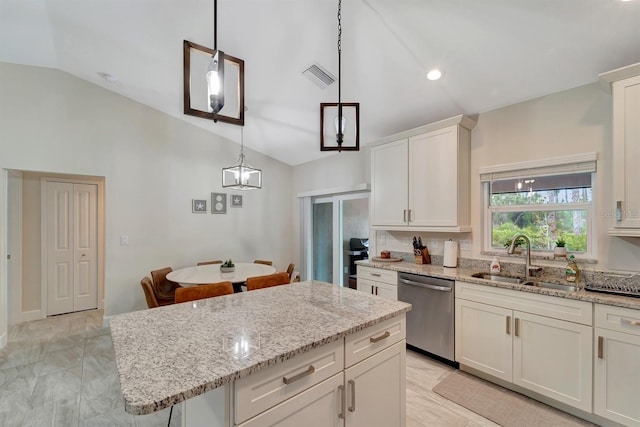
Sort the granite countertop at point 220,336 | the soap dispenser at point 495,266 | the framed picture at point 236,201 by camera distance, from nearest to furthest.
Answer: the granite countertop at point 220,336
the soap dispenser at point 495,266
the framed picture at point 236,201

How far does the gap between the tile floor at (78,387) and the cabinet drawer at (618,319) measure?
104 centimetres

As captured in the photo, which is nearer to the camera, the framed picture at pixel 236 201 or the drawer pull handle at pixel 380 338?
the drawer pull handle at pixel 380 338

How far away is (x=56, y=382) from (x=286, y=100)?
3.57 metres

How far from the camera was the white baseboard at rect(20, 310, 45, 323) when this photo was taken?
4051mm

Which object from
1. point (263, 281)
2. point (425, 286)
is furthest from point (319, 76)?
point (425, 286)

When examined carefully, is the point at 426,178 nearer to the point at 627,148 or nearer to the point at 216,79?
the point at 627,148

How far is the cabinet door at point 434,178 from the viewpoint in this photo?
2.92 metres

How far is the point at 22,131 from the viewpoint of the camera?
133 inches

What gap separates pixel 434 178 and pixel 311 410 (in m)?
2.54

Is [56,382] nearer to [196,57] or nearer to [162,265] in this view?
[162,265]

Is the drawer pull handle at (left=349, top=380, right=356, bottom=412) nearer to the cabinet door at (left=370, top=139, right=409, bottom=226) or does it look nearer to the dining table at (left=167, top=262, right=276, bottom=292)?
the dining table at (left=167, top=262, right=276, bottom=292)

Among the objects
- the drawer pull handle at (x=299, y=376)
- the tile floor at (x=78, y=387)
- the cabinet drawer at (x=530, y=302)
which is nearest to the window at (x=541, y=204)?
the cabinet drawer at (x=530, y=302)

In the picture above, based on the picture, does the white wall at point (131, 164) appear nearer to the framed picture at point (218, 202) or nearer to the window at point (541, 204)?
the framed picture at point (218, 202)

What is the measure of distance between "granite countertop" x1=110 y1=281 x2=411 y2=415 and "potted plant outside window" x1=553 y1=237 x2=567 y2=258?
70.7 inches
